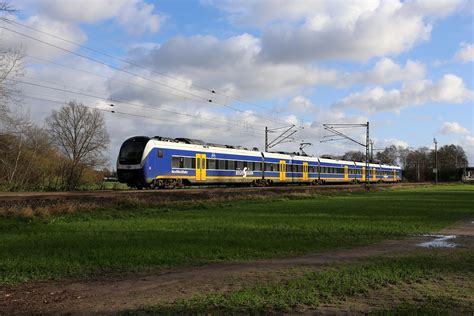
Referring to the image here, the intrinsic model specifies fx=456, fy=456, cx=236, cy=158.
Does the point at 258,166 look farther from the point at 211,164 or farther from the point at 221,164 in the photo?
the point at 211,164

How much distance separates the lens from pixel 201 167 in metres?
36.2

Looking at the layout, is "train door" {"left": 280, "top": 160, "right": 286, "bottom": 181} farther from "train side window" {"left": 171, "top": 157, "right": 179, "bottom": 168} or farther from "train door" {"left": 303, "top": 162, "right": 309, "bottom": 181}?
"train side window" {"left": 171, "top": 157, "right": 179, "bottom": 168}

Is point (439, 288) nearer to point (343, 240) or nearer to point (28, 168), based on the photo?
point (343, 240)

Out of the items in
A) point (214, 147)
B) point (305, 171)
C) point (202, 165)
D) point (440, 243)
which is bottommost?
point (440, 243)

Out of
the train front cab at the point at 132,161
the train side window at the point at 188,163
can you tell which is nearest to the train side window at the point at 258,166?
the train side window at the point at 188,163

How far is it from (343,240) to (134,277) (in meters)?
6.61

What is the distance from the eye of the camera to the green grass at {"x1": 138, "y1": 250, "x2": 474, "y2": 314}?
5.96 meters

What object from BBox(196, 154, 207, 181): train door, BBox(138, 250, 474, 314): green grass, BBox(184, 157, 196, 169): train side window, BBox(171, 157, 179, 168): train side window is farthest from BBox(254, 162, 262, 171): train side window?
BBox(138, 250, 474, 314): green grass

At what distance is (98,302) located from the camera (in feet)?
20.7

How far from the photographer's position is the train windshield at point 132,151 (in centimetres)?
3031

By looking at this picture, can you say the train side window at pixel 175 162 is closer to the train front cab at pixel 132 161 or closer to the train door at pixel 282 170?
the train front cab at pixel 132 161

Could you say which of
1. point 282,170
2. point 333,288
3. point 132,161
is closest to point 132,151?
point 132,161

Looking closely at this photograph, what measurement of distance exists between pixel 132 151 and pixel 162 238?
19466mm

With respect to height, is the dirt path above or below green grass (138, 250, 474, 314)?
below
